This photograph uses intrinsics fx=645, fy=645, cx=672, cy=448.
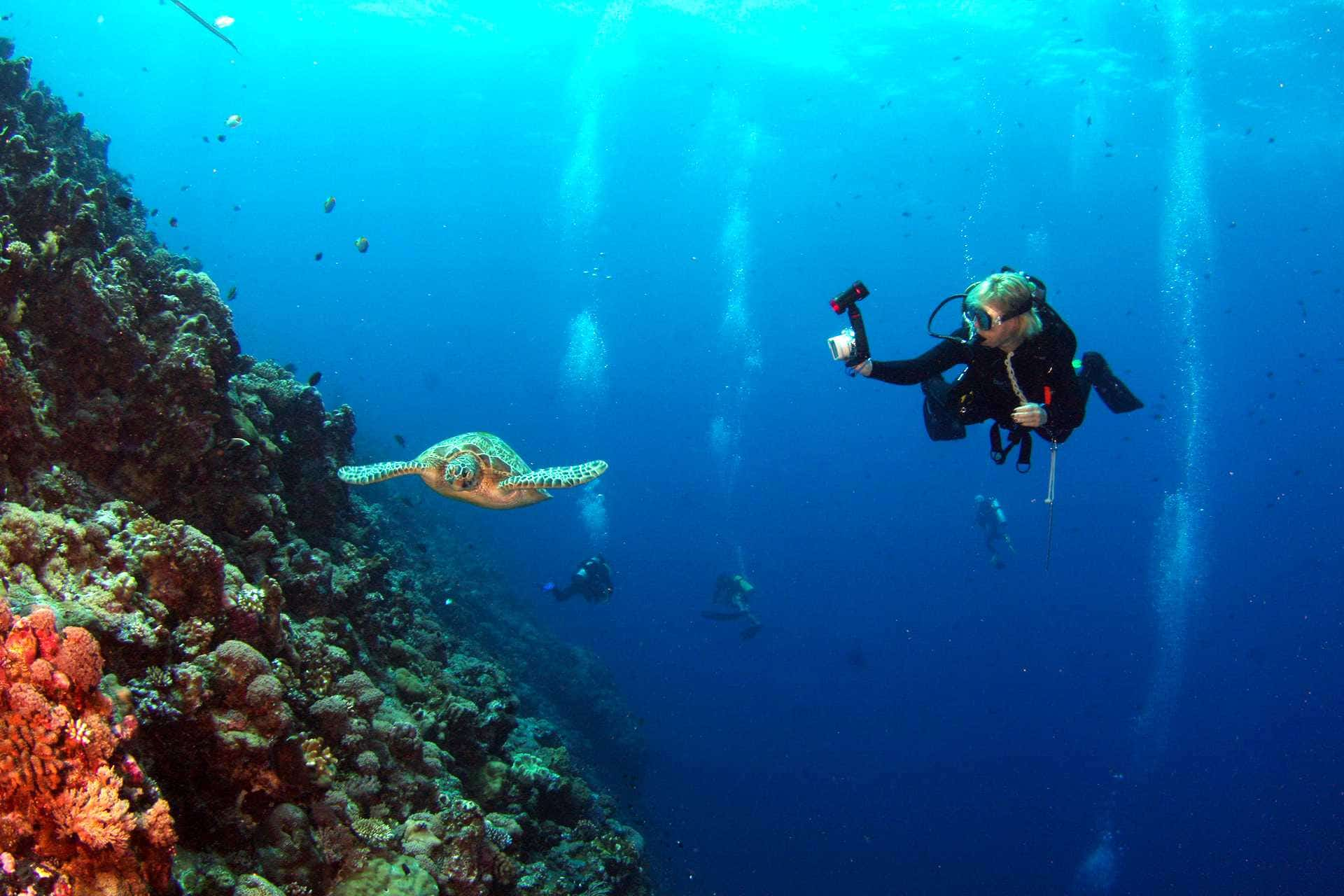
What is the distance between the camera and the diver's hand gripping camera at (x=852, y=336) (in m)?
5.09

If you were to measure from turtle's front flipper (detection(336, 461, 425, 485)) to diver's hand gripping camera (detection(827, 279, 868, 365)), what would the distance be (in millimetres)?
5365

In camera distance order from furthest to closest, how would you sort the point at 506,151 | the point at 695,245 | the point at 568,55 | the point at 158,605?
the point at 695,245, the point at 506,151, the point at 568,55, the point at 158,605

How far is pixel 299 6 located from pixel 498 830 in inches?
2158

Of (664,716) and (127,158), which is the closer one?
(664,716)

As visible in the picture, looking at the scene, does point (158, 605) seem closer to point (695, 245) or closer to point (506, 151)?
point (506, 151)

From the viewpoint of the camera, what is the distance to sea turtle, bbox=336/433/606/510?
810cm

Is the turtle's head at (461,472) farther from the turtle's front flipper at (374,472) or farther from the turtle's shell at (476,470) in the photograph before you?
the turtle's front flipper at (374,472)

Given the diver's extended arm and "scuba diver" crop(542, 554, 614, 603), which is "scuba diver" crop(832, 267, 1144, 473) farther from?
"scuba diver" crop(542, 554, 614, 603)

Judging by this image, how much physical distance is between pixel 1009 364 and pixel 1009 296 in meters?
0.80

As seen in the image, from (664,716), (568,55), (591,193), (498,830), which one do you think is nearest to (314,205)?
(591,193)

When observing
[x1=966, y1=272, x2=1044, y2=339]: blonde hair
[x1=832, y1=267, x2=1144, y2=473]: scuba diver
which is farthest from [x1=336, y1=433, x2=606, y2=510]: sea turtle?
[x1=966, y1=272, x2=1044, y2=339]: blonde hair

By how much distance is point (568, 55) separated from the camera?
42.6 m

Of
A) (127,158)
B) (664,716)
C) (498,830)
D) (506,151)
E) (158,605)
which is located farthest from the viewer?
(127,158)

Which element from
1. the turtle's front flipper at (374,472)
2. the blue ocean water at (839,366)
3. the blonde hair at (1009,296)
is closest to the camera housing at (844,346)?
the blonde hair at (1009,296)
